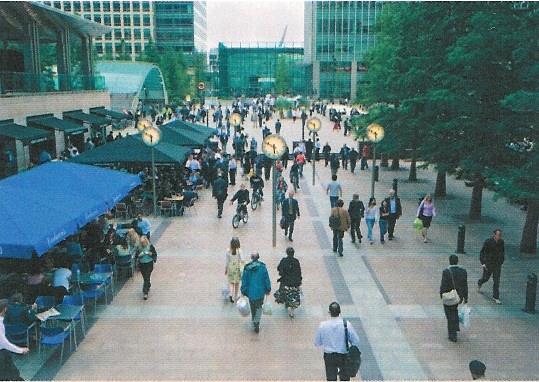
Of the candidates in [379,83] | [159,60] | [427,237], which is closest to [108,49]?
[159,60]

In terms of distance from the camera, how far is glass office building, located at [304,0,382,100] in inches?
4547

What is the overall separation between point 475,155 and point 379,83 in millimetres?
11622

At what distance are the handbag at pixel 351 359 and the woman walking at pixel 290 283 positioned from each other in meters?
3.38

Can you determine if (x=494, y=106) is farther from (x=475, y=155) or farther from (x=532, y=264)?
(x=532, y=264)

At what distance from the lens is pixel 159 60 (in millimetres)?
90875

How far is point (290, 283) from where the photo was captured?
1076 cm

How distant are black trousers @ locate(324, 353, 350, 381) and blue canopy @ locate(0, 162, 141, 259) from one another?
16.7 ft

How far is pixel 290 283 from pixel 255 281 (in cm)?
113

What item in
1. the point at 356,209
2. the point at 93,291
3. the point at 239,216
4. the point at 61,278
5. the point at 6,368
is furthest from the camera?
the point at 239,216

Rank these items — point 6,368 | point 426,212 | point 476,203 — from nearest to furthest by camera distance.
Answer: point 6,368
point 426,212
point 476,203

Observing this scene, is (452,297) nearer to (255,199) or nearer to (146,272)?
(146,272)

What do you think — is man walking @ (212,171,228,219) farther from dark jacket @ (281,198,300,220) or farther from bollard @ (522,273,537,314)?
bollard @ (522,273,537,314)

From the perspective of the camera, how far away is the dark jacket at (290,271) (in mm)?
10602

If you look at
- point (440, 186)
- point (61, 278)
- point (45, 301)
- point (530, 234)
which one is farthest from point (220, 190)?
point (45, 301)
